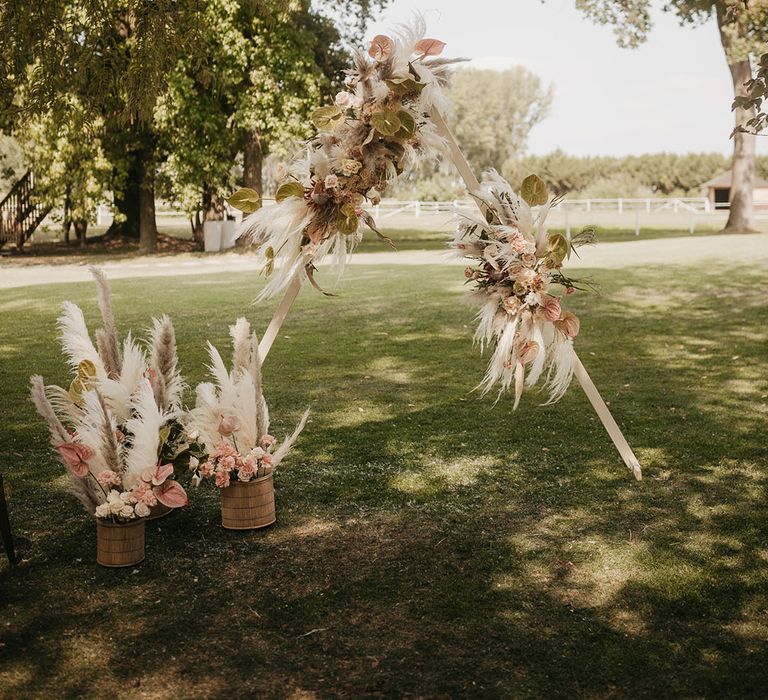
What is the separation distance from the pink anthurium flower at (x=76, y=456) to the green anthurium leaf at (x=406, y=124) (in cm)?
198

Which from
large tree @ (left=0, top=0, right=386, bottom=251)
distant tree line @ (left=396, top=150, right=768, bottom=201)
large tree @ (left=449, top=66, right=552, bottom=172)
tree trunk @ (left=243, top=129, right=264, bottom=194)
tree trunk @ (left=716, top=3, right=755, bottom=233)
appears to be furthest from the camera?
large tree @ (left=449, top=66, right=552, bottom=172)

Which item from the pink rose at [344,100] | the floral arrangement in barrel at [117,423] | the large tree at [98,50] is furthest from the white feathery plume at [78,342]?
the large tree at [98,50]

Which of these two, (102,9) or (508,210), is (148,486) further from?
(102,9)

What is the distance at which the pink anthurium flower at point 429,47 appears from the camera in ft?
14.1

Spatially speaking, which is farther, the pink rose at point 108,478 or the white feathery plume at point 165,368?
the white feathery plume at point 165,368

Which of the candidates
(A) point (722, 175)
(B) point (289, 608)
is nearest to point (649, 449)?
(B) point (289, 608)

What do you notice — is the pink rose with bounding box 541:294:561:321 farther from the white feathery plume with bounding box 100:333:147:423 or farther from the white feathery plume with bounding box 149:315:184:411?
the white feathery plume with bounding box 100:333:147:423

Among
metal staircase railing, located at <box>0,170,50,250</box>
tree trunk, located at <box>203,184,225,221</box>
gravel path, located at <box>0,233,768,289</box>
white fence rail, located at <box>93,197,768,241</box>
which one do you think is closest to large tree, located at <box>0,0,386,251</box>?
gravel path, located at <box>0,233,768,289</box>

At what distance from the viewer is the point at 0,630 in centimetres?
340

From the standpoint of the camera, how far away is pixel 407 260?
21594 millimetres

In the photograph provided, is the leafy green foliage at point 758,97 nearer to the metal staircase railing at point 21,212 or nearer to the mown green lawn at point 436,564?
the mown green lawn at point 436,564

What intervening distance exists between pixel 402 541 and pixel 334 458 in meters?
1.42

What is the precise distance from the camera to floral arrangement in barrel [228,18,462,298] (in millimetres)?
4203

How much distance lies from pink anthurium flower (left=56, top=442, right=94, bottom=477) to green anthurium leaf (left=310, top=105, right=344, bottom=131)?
1.79 metres
